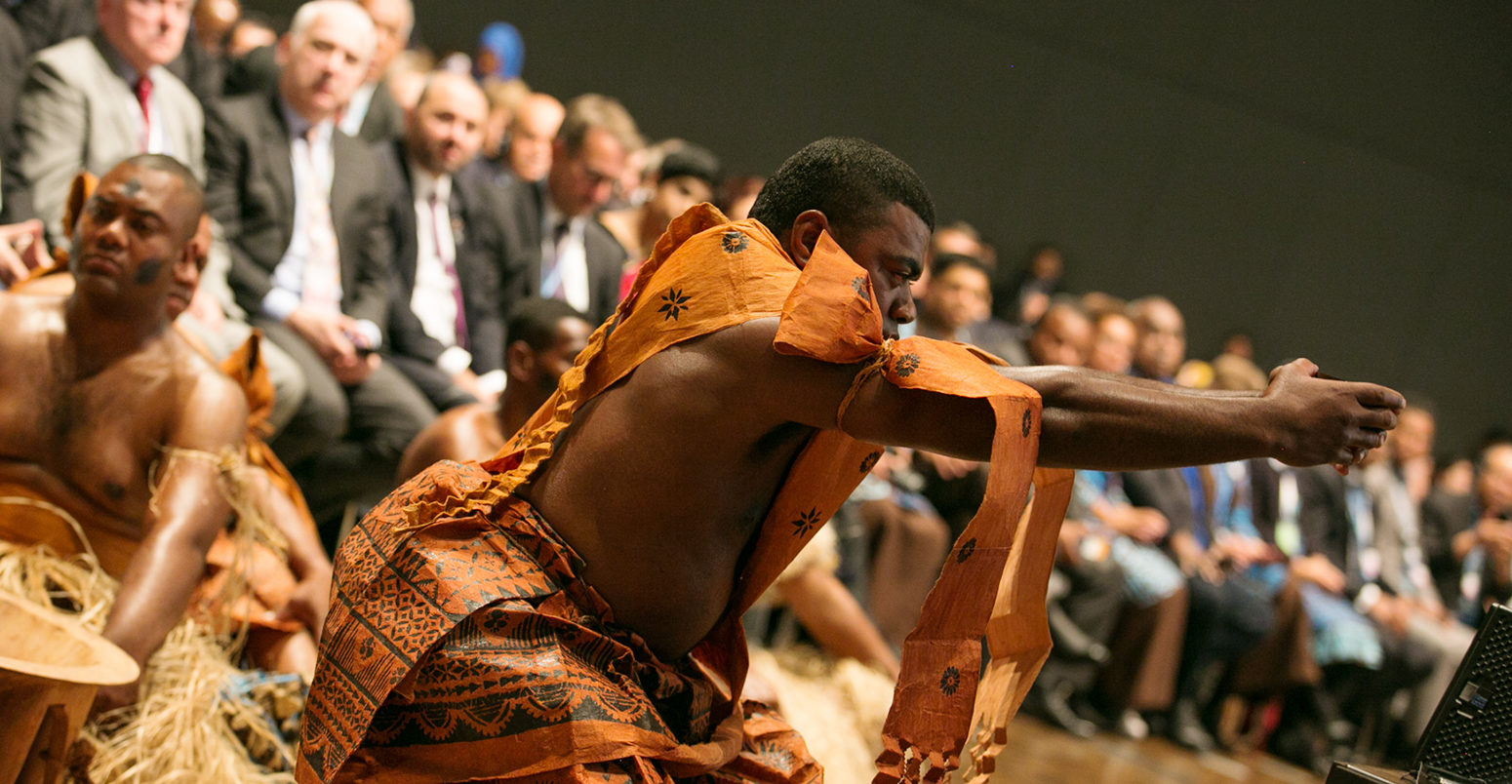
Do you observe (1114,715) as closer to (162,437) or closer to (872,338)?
(162,437)

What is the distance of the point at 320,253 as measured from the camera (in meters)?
4.36

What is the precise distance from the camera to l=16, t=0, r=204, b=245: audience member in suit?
12.2 feet

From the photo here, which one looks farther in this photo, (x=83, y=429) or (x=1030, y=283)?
(x=1030, y=283)

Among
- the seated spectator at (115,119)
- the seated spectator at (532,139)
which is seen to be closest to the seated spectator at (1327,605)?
the seated spectator at (532,139)

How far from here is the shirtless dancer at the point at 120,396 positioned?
8.18 ft

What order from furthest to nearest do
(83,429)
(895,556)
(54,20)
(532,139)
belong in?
(532,139) < (895,556) < (54,20) < (83,429)

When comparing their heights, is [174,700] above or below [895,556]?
above

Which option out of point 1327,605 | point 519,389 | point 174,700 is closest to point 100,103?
point 519,389

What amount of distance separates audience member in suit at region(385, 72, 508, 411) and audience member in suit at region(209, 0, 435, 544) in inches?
6.7

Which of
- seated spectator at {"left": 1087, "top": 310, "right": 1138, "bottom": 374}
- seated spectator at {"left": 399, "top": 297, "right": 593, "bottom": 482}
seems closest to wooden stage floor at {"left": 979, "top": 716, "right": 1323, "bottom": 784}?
seated spectator at {"left": 1087, "top": 310, "right": 1138, "bottom": 374}

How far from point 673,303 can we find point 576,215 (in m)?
3.64

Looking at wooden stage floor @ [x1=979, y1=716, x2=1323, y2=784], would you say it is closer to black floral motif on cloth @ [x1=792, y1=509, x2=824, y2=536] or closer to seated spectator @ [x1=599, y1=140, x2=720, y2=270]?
seated spectator @ [x1=599, y1=140, x2=720, y2=270]

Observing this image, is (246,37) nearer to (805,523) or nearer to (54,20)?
(54,20)

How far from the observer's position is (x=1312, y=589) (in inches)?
255
